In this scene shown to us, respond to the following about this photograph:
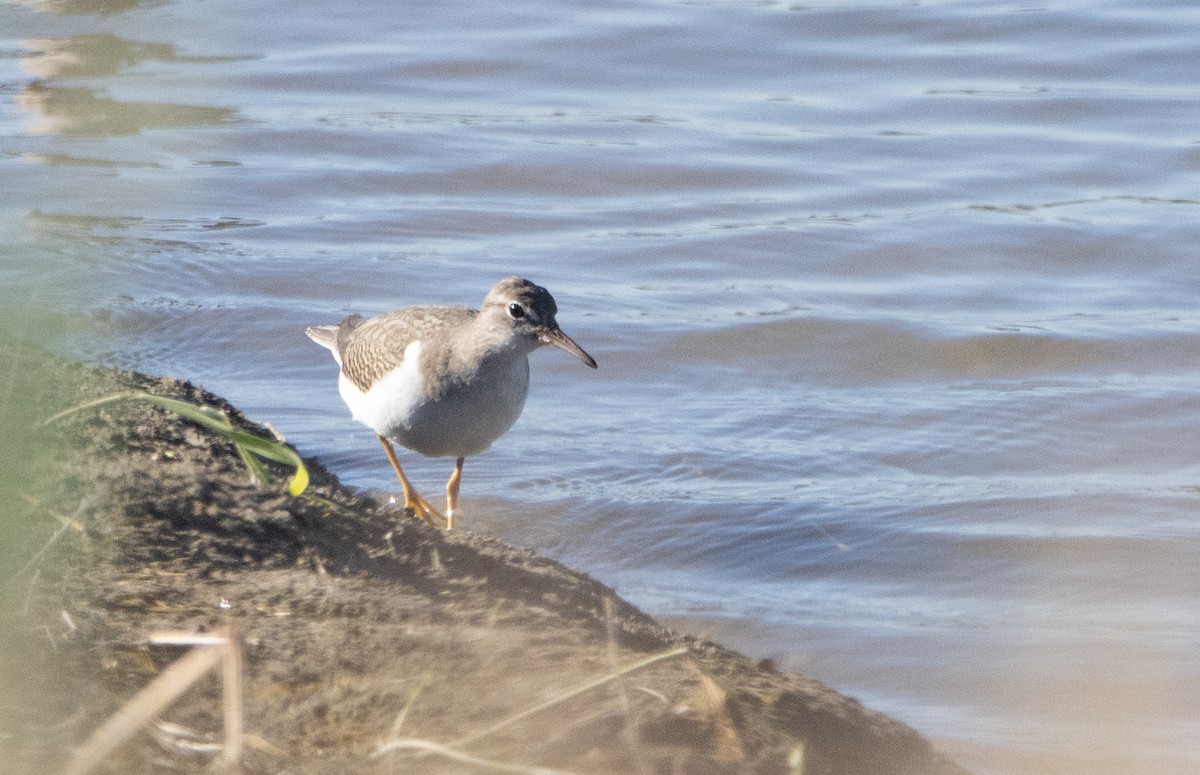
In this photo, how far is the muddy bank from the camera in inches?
118

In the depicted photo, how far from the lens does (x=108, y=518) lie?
3727 mm

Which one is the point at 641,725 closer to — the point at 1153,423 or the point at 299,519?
the point at 299,519

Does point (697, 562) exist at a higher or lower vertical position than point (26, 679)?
lower

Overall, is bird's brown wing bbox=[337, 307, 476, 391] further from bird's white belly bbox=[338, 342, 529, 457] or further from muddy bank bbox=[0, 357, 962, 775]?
muddy bank bbox=[0, 357, 962, 775]

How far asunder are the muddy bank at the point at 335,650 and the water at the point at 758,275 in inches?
24.4

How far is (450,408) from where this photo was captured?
18.8 ft

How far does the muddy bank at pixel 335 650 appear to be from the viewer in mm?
2992

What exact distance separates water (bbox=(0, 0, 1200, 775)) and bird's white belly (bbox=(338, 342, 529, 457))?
0.66m

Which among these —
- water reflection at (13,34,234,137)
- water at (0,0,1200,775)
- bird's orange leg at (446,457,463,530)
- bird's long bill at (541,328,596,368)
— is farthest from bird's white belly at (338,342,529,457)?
water reflection at (13,34,234,137)

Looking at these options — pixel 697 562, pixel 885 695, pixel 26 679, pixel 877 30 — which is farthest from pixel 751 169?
pixel 26 679

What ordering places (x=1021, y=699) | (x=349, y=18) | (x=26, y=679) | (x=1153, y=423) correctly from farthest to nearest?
(x=349, y=18), (x=1153, y=423), (x=1021, y=699), (x=26, y=679)

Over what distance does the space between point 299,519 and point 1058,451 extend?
4.23 m

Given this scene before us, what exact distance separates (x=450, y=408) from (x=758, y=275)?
430 cm

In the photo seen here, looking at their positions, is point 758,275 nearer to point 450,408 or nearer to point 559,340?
point 559,340
